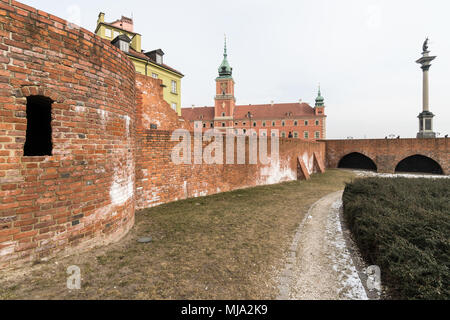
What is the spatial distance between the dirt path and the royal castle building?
48.5 metres

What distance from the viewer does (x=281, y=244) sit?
488cm

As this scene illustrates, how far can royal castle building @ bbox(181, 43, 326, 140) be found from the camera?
177 ft

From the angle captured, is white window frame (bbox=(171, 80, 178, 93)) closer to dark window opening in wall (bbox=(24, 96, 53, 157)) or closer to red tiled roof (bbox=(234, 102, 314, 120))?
dark window opening in wall (bbox=(24, 96, 53, 157))

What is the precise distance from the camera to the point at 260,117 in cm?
5666

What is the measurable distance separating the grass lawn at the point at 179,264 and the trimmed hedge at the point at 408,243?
1695 mm

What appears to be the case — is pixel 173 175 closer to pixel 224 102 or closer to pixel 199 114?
pixel 224 102

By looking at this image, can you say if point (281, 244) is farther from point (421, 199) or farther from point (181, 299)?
point (421, 199)

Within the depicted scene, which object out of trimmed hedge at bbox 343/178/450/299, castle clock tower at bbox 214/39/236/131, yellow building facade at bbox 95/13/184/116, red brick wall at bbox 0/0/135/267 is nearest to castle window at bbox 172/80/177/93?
yellow building facade at bbox 95/13/184/116

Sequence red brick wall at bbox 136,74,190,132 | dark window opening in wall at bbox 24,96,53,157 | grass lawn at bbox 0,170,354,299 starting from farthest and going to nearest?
red brick wall at bbox 136,74,190,132, dark window opening in wall at bbox 24,96,53,157, grass lawn at bbox 0,170,354,299

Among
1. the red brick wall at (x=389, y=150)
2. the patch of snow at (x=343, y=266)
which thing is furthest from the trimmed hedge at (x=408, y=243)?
the red brick wall at (x=389, y=150)

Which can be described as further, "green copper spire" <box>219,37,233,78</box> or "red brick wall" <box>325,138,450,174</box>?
"green copper spire" <box>219,37,233,78</box>

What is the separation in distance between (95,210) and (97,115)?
6.02 feet

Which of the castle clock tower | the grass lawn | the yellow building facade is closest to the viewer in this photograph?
the grass lawn
